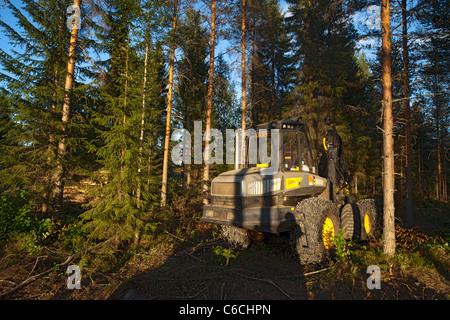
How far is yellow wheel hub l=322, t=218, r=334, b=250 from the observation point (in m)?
5.57

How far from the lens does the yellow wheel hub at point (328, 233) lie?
5.57m

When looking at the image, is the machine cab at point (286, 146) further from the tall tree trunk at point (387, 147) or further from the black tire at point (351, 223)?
the tall tree trunk at point (387, 147)

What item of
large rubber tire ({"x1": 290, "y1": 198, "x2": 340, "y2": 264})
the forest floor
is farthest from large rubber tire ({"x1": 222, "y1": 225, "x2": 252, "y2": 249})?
large rubber tire ({"x1": 290, "y1": 198, "x2": 340, "y2": 264})

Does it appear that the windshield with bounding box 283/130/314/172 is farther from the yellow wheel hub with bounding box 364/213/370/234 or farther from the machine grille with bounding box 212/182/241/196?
the yellow wheel hub with bounding box 364/213/370/234

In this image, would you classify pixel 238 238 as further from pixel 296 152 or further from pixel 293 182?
pixel 296 152

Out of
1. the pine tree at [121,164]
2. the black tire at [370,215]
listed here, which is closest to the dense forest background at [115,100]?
the pine tree at [121,164]

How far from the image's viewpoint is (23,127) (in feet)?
27.2

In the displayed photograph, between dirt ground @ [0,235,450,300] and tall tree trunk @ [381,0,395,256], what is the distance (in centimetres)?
94

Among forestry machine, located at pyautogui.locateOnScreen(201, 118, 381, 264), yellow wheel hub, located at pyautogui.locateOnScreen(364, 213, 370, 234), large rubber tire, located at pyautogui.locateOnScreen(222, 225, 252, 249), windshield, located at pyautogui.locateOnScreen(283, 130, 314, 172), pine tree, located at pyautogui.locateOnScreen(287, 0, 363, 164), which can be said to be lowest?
large rubber tire, located at pyautogui.locateOnScreen(222, 225, 252, 249)

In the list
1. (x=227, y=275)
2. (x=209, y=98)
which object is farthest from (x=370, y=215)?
(x=209, y=98)

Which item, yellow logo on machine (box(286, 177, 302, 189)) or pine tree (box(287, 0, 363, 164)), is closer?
yellow logo on machine (box(286, 177, 302, 189))

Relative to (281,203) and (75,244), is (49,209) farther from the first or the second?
(281,203)

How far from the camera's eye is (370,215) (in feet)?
24.0

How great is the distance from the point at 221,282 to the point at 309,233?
203cm
